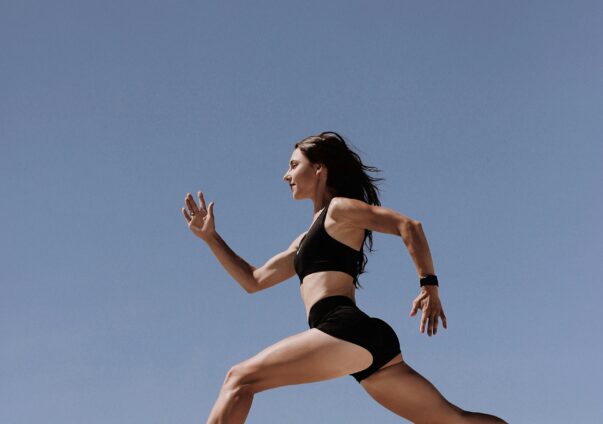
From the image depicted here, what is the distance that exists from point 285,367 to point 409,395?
92 centimetres

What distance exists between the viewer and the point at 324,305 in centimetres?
607

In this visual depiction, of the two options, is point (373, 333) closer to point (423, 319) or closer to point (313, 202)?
point (423, 319)

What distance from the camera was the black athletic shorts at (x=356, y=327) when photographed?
5.87 metres

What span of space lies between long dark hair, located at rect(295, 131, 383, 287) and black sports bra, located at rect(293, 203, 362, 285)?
560 millimetres

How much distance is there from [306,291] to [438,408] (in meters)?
1.19

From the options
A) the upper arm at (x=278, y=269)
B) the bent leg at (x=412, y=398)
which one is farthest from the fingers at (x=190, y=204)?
the bent leg at (x=412, y=398)

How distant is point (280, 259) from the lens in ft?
23.3

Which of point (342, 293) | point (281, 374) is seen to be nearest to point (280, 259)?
point (342, 293)

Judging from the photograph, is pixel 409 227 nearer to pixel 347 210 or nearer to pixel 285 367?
pixel 347 210

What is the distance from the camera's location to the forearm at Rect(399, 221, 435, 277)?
574cm

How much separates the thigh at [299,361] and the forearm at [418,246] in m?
0.69

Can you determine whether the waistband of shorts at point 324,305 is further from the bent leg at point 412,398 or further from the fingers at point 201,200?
the fingers at point 201,200

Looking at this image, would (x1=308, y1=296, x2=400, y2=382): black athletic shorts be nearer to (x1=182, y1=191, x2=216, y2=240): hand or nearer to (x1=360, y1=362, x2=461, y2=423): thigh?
(x1=360, y1=362, x2=461, y2=423): thigh

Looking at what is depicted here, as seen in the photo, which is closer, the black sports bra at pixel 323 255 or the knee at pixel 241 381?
the knee at pixel 241 381
